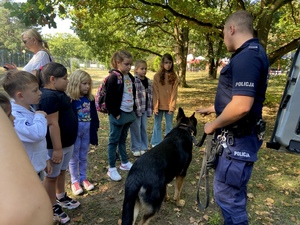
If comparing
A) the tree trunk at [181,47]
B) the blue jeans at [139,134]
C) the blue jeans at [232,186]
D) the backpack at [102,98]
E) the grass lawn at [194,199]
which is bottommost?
the grass lawn at [194,199]

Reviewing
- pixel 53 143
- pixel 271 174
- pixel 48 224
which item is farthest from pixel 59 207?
pixel 271 174

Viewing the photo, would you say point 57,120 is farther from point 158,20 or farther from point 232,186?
point 158,20

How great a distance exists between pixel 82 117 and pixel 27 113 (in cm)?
113

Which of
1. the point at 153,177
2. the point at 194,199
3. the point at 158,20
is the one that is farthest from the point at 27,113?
the point at 158,20

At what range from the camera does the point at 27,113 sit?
2.14m

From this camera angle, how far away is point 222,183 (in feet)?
6.94

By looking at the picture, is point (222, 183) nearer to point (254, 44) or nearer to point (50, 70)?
point (254, 44)

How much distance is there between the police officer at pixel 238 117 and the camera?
1.84 m

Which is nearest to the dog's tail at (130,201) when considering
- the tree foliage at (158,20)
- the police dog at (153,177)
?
the police dog at (153,177)

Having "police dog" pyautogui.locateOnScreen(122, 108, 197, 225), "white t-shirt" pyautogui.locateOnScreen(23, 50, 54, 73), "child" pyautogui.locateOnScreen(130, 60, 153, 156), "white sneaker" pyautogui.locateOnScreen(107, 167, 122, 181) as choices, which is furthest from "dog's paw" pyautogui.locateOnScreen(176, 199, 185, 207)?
"white t-shirt" pyautogui.locateOnScreen(23, 50, 54, 73)

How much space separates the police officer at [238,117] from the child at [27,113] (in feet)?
5.20

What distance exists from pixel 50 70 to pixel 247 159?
7.40ft

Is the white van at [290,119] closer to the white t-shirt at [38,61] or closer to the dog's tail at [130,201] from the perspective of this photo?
the dog's tail at [130,201]

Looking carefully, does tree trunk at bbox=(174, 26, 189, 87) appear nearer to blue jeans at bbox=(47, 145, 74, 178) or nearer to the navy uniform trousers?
blue jeans at bbox=(47, 145, 74, 178)
